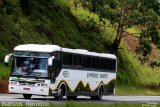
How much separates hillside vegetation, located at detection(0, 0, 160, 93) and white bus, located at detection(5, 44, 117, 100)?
8.38m

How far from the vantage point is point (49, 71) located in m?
30.2

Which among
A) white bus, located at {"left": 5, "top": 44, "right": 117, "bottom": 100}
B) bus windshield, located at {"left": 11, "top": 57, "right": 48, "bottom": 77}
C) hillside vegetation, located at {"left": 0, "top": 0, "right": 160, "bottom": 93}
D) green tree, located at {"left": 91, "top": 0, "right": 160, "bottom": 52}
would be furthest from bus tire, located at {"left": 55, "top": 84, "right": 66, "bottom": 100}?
green tree, located at {"left": 91, "top": 0, "right": 160, "bottom": 52}

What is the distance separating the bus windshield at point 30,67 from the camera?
99.0 feet

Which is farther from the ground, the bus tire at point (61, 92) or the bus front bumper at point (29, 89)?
the bus front bumper at point (29, 89)

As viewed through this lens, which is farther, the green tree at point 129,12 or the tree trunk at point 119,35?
the tree trunk at point 119,35

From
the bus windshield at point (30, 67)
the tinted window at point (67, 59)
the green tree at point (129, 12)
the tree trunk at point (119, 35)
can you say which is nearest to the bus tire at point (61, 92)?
the tinted window at point (67, 59)

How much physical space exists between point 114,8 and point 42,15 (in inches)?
359

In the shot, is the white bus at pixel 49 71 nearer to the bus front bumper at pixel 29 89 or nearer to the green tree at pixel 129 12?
the bus front bumper at pixel 29 89

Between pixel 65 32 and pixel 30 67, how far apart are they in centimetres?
2829

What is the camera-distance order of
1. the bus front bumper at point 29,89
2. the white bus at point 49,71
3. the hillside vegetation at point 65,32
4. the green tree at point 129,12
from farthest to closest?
the green tree at point 129,12 < the hillside vegetation at point 65,32 < the white bus at point 49,71 < the bus front bumper at point 29,89

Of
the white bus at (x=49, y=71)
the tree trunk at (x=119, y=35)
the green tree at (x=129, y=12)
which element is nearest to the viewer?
the white bus at (x=49, y=71)

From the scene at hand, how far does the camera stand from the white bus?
98.7 ft

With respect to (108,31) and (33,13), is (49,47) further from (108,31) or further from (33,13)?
(108,31)

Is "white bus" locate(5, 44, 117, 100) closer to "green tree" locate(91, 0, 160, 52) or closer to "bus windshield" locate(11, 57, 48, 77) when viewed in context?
"bus windshield" locate(11, 57, 48, 77)
